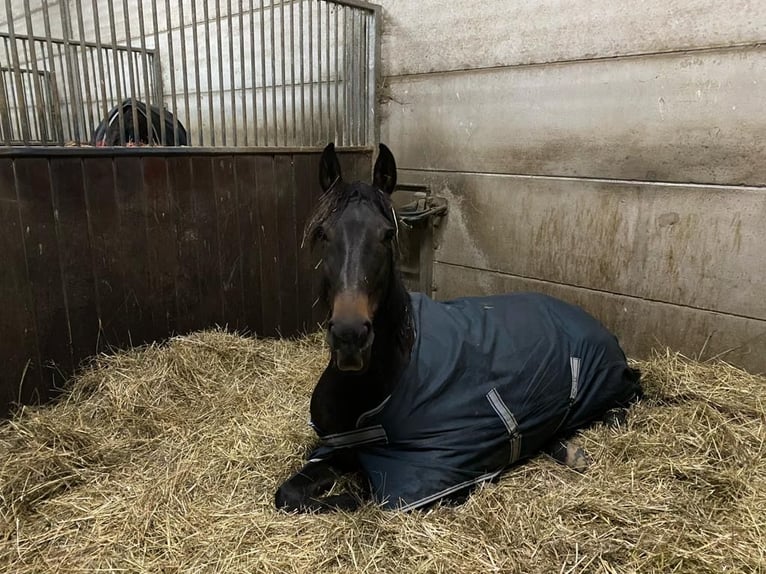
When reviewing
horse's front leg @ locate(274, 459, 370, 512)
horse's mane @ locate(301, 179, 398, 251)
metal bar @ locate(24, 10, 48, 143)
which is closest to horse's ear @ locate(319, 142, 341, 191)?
horse's mane @ locate(301, 179, 398, 251)

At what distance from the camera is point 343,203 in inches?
66.0

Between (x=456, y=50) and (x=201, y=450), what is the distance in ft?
8.67

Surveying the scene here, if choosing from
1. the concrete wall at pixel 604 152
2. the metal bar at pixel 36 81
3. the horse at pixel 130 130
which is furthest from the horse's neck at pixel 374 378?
the metal bar at pixel 36 81

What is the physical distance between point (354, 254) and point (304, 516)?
87 centimetres

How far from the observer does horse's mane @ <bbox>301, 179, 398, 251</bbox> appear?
1673 millimetres

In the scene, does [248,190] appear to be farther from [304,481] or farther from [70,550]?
[70,550]

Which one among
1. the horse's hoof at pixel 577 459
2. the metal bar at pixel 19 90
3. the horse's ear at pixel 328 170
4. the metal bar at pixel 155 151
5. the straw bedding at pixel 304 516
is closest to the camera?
the straw bedding at pixel 304 516

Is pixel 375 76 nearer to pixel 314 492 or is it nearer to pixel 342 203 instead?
pixel 342 203

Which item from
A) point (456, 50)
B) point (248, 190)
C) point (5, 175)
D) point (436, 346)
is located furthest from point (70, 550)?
point (456, 50)

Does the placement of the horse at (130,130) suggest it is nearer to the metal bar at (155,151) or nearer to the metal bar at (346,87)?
the metal bar at (155,151)

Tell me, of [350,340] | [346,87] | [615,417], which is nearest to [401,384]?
[350,340]

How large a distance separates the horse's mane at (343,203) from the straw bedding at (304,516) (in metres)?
0.93

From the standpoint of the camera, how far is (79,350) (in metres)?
2.52

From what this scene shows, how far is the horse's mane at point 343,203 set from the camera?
167 cm
